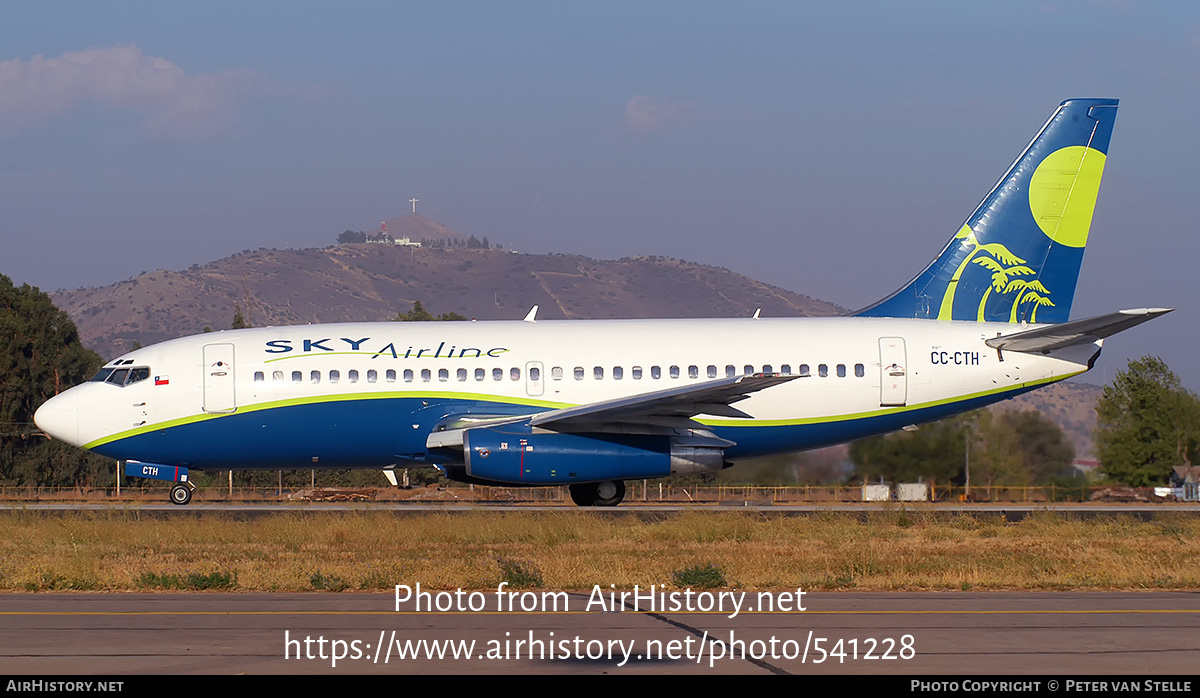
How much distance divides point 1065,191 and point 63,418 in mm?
22047

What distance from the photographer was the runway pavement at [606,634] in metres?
9.20

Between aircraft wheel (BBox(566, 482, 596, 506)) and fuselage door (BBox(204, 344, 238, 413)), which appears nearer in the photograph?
fuselage door (BBox(204, 344, 238, 413))

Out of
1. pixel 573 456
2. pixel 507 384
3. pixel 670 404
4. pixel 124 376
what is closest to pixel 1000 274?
pixel 670 404

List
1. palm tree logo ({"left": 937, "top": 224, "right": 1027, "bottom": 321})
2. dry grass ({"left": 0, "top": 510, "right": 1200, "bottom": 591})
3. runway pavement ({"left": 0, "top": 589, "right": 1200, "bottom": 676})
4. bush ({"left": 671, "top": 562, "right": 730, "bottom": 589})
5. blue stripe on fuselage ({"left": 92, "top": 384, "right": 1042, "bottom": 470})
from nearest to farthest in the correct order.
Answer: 1. runway pavement ({"left": 0, "top": 589, "right": 1200, "bottom": 676})
2. bush ({"left": 671, "top": 562, "right": 730, "bottom": 589})
3. dry grass ({"left": 0, "top": 510, "right": 1200, "bottom": 591})
4. blue stripe on fuselage ({"left": 92, "top": 384, "right": 1042, "bottom": 470})
5. palm tree logo ({"left": 937, "top": 224, "right": 1027, "bottom": 321})

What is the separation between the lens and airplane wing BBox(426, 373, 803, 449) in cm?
2395

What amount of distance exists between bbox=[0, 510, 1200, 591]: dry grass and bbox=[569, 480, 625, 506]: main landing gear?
3.74 meters

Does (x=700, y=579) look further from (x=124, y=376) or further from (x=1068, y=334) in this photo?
(x=124, y=376)

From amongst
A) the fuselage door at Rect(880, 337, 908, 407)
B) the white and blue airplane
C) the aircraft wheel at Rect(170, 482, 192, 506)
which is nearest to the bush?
the white and blue airplane

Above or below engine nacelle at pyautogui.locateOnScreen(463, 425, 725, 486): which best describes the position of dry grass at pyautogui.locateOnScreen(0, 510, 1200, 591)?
below

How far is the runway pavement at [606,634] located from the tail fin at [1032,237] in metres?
14.6

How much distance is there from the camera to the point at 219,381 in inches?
1049

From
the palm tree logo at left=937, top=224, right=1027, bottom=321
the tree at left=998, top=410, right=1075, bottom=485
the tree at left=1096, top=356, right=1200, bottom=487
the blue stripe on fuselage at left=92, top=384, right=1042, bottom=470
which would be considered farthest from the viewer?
the tree at left=1096, top=356, right=1200, bottom=487

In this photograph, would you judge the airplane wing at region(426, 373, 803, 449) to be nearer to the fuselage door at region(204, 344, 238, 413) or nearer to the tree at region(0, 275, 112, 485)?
the fuselage door at region(204, 344, 238, 413)
